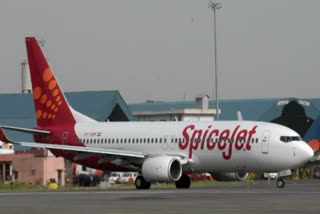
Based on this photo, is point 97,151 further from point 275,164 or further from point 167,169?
point 275,164

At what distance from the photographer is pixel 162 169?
189 feet

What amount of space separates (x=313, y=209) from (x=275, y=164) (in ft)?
78.8

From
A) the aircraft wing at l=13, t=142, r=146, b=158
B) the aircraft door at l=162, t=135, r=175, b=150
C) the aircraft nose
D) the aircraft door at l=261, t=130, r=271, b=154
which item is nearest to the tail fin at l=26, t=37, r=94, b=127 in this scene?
the aircraft wing at l=13, t=142, r=146, b=158

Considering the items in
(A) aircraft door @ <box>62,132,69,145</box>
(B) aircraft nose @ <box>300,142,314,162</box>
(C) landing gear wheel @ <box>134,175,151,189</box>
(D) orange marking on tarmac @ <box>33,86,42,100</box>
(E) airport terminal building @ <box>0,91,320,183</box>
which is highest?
(E) airport terminal building @ <box>0,91,320,183</box>

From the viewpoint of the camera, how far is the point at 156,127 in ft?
201

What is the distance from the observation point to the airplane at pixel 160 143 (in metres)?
56.9

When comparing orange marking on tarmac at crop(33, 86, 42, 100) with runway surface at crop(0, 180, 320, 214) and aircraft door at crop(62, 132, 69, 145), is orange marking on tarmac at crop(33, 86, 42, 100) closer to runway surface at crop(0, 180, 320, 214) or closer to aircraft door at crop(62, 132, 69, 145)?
aircraft door at crop(62, 132, 69, 145)

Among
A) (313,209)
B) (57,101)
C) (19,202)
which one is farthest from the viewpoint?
(57,101)

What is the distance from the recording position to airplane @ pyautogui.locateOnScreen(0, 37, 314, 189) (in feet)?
187

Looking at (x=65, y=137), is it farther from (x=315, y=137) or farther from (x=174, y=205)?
(x=315, y=137)

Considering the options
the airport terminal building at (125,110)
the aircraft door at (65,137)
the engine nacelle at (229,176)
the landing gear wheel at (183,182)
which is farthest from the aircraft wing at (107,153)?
the airport terminal building at (125,110)

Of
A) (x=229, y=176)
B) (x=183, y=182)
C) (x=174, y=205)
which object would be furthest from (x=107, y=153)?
(x=174, y=205)

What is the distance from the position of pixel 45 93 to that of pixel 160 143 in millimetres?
9674

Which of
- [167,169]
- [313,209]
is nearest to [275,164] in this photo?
[167,169]
